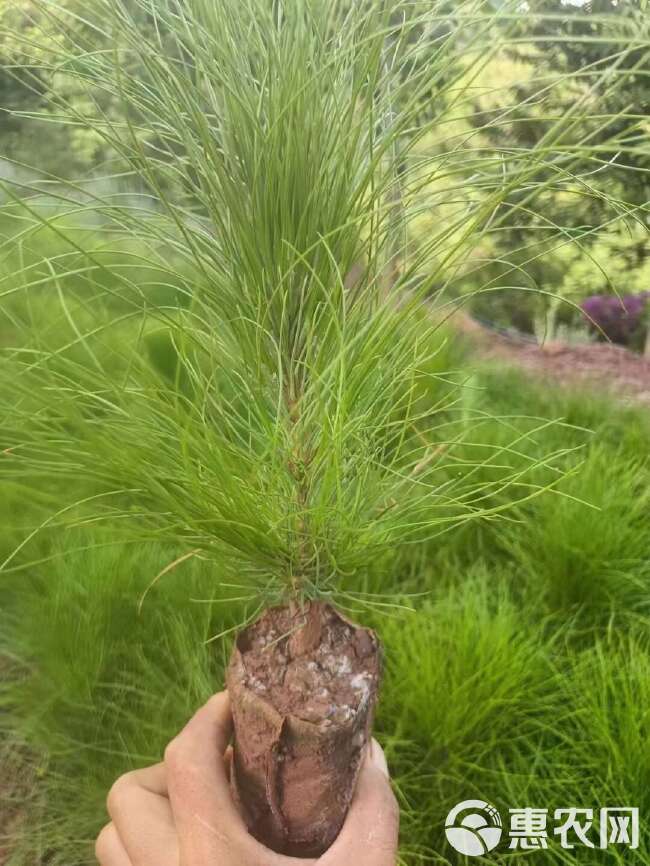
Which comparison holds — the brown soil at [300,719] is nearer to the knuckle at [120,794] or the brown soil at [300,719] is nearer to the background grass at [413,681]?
the knuckle at [120,794]

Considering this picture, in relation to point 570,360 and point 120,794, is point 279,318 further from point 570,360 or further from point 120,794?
point 570,360

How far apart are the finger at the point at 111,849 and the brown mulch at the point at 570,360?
117 cm

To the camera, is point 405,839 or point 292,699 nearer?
point 292,699

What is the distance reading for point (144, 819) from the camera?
0.43 m

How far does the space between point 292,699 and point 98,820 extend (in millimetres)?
386

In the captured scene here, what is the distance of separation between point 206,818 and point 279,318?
0.25 m

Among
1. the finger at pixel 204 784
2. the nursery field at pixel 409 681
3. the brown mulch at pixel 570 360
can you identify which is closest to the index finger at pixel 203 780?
the finger at pixel 204 784

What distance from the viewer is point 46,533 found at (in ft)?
2.59

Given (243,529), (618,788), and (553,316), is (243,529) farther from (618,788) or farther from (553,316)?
(553,316)

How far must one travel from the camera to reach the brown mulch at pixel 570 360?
151 cm

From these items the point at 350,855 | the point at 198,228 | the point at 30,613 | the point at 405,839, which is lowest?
the point at 405,839

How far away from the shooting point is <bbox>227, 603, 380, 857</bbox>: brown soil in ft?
1.19

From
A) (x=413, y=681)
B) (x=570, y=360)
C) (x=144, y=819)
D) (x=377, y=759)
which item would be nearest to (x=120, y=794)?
(x=144, y=819)

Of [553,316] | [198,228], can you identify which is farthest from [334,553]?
[553,316]
